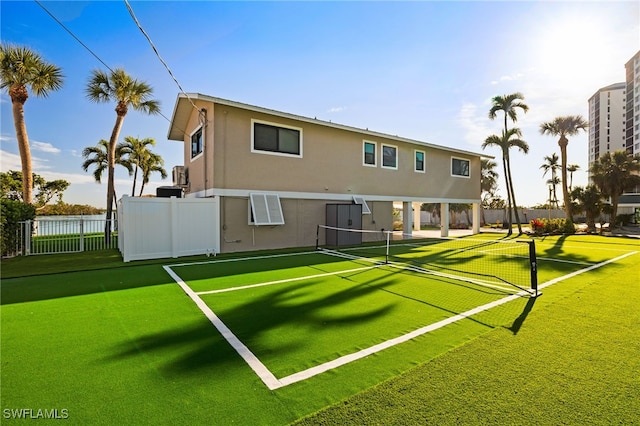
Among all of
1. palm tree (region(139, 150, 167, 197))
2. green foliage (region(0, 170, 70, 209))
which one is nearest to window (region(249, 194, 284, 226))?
palm tree (region(139, 150, 167, 197))

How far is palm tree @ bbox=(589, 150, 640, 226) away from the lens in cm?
2714

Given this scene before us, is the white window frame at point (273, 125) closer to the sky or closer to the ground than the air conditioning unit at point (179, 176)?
A: closer to the sky

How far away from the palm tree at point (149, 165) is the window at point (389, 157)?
2434 centimetres

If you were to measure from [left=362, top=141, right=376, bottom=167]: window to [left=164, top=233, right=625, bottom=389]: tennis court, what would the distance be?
8.09m

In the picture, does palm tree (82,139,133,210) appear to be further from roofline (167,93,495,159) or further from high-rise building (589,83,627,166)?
high-rise building (589,83,627,166)

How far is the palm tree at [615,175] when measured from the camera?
27141mm

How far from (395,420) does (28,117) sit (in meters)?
21.0

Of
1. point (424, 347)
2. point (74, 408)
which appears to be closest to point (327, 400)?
point (424, 347)

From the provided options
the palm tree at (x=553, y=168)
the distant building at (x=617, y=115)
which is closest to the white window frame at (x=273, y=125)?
the palm tree at (x=553, y=168)

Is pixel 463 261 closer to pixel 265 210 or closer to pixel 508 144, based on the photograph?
pixel 265 210

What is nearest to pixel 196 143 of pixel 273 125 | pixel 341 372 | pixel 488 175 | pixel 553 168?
pixel 273 125

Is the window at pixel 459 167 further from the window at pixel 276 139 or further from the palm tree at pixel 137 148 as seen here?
the palm tree at pixel 137 148

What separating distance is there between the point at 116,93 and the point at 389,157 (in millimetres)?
16783

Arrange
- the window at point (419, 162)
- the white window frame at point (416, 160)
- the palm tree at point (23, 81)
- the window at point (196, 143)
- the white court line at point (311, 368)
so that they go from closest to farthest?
the white court line at point (311, 368) → the palm tree at point (23, 81) → the window at point (196, 143) → the white window frame at point (416, 160) → the window at point (419, 162)
